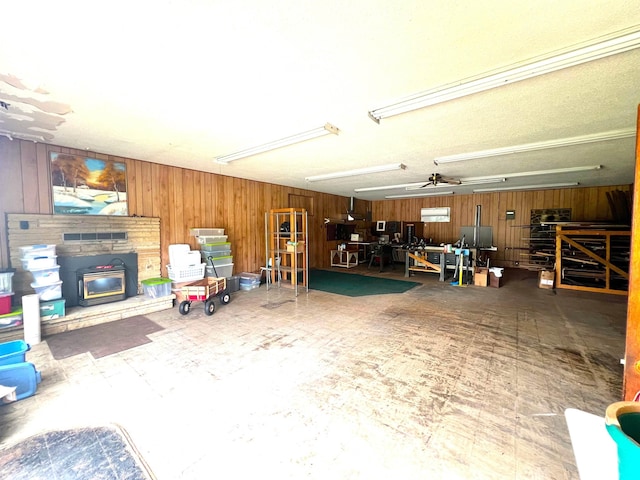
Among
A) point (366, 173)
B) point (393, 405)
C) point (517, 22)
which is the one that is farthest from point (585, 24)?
point (366, 173)

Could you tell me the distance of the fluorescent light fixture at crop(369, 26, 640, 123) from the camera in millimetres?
1731

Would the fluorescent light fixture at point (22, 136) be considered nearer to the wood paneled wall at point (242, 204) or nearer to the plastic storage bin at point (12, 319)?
the wood paneled wall at point (242, 204)

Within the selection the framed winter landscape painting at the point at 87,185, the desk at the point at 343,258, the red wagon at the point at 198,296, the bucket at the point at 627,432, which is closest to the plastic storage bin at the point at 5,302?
the framed winter landscape painting at the point at 87,185

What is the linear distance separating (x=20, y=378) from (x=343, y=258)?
8.45 metres

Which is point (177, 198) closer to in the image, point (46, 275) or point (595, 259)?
point (46, 275)

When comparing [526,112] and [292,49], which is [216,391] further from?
[526,112]

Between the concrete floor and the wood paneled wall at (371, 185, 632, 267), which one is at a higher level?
the wood paneled wall at (371, 185, 632, 267)

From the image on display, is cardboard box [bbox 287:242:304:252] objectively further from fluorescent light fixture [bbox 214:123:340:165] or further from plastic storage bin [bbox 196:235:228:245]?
fluorescent light fixture [bbox 214:123:340:165]

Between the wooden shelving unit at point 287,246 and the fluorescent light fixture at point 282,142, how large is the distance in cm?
184

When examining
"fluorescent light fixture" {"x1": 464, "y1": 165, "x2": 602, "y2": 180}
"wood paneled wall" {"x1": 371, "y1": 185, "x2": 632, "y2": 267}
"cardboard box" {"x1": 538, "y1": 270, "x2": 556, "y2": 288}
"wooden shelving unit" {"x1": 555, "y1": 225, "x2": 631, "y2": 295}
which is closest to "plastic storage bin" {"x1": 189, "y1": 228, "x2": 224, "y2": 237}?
"fluorescent light fixture" {"x1": 464, "y1": 165, "x2": 602, "y2": 180}

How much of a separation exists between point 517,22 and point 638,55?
44.3 inches

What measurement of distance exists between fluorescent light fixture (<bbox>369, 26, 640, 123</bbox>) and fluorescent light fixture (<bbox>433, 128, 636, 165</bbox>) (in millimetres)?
2276

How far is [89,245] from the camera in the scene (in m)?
4.22

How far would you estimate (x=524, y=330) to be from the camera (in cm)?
368
